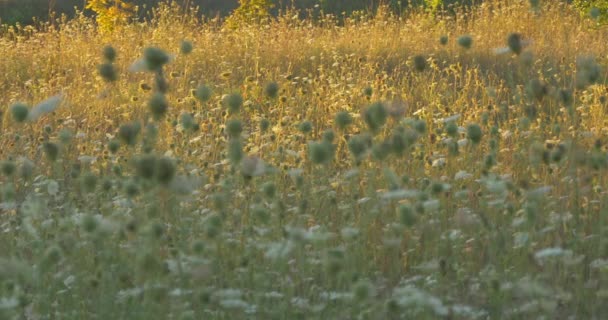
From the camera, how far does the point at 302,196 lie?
434 cm

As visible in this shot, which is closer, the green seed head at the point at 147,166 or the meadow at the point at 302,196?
the green seed head at the point at 147,166

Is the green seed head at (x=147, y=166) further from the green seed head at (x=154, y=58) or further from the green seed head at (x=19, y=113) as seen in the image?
the green seed head at (x=19, y=113)

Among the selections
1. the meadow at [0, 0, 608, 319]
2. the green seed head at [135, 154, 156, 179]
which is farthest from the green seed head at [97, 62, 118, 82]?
the green seed head at [135, 154, 156, 179]

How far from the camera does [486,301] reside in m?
3.42

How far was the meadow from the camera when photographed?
2736 millimetres

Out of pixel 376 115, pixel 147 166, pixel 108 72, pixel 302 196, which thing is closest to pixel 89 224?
pixel 108 72

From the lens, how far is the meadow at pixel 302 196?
2.74 metres

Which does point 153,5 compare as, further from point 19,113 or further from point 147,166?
point 147,166

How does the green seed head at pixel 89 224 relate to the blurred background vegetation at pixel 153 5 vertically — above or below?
below

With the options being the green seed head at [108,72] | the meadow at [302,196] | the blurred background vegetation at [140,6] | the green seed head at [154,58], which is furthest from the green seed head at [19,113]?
the blurred background vegetation at [140,6]

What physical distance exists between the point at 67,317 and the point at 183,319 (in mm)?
662

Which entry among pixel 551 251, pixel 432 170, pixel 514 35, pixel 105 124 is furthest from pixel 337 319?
pixel 105 124

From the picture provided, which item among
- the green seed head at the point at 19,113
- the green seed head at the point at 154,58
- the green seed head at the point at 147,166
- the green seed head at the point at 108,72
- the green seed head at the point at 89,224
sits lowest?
the green seed head at the point at 89,224

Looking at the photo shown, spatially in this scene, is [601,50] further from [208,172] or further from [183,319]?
[183,319]
